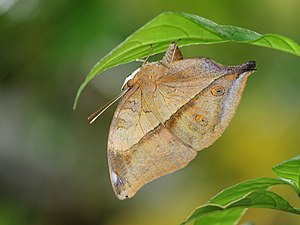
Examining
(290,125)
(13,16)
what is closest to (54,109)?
(13,16)

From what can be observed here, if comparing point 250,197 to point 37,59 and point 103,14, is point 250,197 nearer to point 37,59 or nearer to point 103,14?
point 103,14

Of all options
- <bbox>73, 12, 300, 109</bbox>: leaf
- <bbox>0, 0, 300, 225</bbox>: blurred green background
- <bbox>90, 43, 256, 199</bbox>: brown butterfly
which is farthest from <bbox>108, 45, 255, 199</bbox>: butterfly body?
<bbox>0, 0, 300, 225</bbox>: blurred green background

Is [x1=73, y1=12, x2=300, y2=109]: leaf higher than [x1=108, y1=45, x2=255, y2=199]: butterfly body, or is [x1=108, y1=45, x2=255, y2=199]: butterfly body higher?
[x1=73, y1=12, x2=300, y2=109]: leaf

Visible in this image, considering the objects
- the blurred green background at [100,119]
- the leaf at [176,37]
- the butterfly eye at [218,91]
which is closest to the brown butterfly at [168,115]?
the butterfly eye at [218,91]

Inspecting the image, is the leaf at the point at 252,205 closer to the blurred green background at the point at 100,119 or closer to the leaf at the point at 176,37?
the leaf at the point at 176,37

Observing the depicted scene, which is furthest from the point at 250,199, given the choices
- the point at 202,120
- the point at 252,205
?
the point at 202,120

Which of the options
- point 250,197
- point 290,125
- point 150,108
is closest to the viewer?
point 250,197

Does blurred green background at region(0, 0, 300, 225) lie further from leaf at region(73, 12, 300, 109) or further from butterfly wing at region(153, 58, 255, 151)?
leaf at region(73, 12, 300, 109)

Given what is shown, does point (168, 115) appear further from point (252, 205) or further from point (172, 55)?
point (252, 205)
